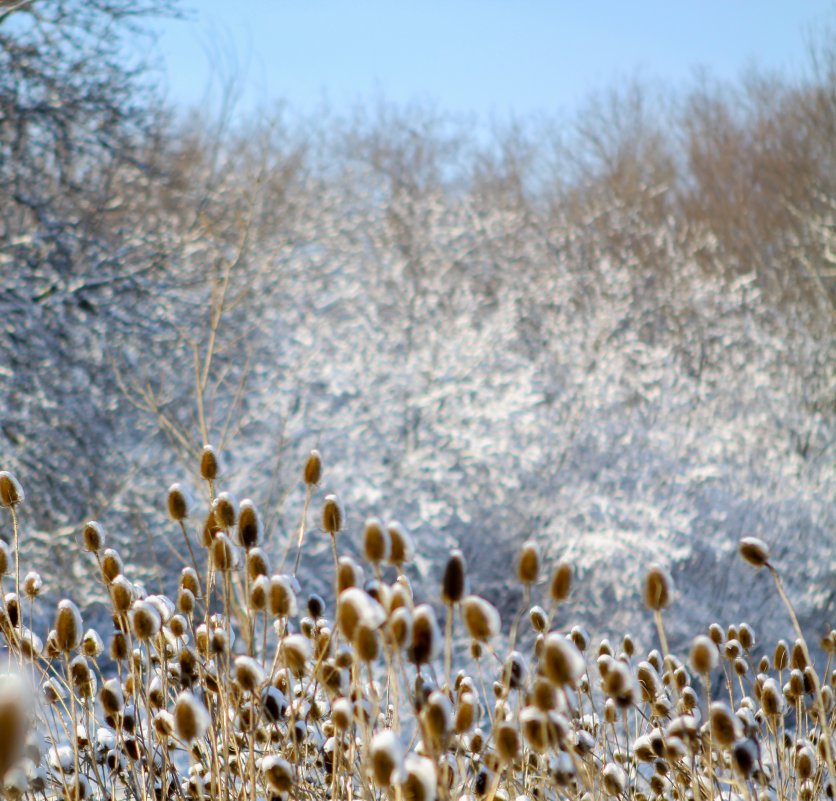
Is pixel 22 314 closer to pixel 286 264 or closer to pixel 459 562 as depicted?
pixel 286 264

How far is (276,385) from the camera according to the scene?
9477 millimetres

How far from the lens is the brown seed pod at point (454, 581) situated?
1204 millimetres

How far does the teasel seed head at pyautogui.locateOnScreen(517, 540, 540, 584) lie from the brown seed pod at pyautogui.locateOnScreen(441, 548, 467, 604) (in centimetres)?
10

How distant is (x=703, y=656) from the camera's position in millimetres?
1292

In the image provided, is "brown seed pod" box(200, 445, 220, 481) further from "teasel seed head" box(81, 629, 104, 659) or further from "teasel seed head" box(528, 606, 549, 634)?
"teasel seed head" box(528, 606, 549, 634)

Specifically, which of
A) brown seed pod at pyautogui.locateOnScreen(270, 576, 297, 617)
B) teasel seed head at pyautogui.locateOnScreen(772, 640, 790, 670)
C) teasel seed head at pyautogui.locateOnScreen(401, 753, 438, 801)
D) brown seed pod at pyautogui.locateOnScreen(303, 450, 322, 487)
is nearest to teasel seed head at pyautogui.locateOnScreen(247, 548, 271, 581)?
brown seed pod at pyautogui.locateOnScreen(270, 576, 297, 617)

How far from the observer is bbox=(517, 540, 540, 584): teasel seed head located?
1269 millimetres

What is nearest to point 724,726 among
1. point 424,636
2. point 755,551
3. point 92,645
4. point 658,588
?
point 658,588

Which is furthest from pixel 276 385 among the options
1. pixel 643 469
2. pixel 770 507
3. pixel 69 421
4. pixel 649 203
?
pixel 649 203

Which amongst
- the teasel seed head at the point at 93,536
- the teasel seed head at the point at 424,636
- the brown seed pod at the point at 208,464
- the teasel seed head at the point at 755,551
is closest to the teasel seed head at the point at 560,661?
the teasel seed head at the point at 424,636

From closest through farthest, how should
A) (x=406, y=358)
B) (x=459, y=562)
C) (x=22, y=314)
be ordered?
(x=459, y=562)
(x=22, y=314)
(x=406, y=358)

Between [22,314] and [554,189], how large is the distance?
13.9 meters

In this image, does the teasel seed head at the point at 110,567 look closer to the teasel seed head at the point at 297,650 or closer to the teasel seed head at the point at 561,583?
the teasel seed head at the point at 297,650

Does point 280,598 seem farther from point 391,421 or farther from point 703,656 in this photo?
point 391,421
